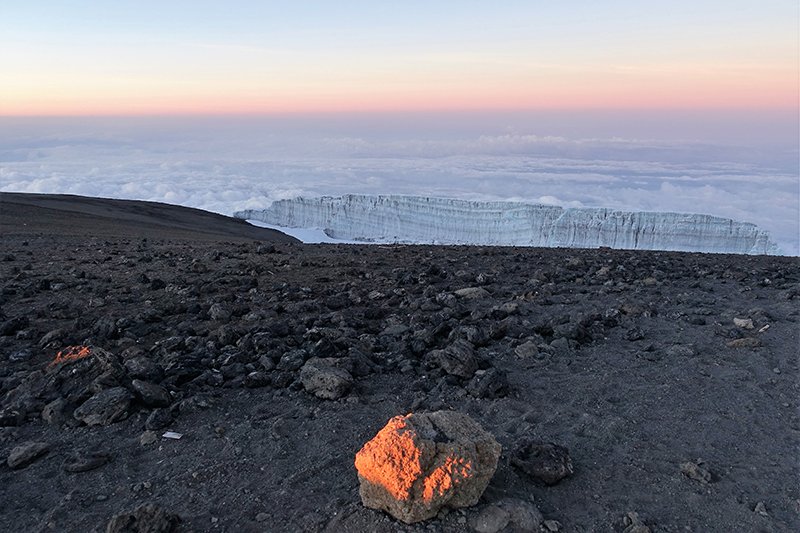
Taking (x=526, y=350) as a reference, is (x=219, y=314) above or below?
below

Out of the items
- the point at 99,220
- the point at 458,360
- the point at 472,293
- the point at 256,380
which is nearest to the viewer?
the point at 256,380

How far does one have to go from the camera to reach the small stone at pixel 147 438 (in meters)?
4.14

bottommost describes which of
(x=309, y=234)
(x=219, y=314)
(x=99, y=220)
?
(x=309, y=234)

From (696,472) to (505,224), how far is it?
37099 mm

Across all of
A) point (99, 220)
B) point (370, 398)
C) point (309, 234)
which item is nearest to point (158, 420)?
point (370, 398)

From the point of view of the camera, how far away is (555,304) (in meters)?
8.20

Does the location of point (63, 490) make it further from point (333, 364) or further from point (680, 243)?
point (680, 243)

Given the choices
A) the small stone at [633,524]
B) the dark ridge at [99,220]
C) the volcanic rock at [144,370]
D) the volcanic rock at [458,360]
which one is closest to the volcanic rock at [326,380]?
the volcanic rock at [458,360]

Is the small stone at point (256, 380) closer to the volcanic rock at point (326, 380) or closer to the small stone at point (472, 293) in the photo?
the volcanic rock at point (326, 380)

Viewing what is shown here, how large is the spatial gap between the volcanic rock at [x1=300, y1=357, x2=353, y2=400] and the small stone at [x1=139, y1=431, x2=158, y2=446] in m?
1.23

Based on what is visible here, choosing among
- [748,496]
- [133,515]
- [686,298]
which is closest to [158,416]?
[133,515]

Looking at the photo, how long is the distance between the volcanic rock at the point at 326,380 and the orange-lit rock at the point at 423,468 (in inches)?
61.4

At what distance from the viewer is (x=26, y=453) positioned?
3951 millimetres

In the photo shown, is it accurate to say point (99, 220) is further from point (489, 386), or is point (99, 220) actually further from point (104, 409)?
point (489, 386)
